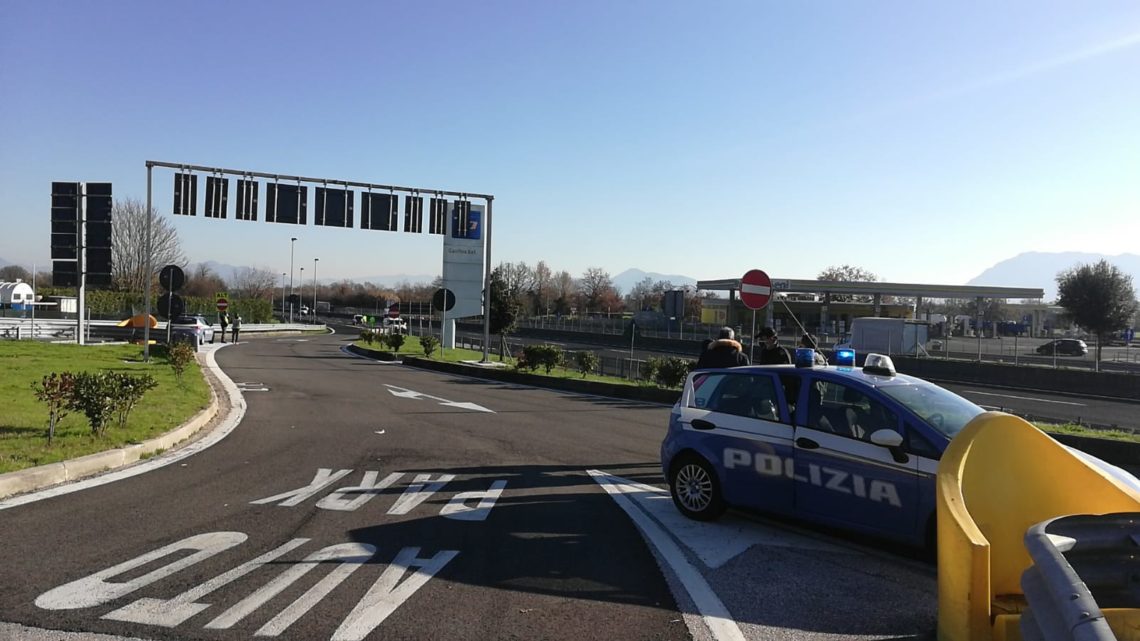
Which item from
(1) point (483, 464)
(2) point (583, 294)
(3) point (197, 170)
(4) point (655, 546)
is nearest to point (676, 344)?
(3) point (197, 170)

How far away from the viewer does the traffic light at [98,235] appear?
25312 millimetres

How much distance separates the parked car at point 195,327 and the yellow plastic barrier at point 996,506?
35.6 metres

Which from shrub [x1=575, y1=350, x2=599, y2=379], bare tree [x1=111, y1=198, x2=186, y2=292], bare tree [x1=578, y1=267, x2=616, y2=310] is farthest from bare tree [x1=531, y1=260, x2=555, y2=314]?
shrub [x1=575, y1=350, x2=599, y2=379]

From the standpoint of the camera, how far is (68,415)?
11023 millimetres

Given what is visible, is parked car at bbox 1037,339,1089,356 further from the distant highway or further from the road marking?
the road marking

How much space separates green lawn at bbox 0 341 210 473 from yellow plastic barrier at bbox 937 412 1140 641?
8.38m

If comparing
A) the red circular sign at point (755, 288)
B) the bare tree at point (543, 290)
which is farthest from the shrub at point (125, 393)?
the bare tree at point (543, 290)

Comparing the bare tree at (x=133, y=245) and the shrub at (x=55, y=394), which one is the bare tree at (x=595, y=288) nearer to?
the bare tree at (x=133, y=245)

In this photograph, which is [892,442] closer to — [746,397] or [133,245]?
[746,397]

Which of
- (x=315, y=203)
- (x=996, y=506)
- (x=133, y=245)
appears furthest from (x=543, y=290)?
(x=996, y=506)

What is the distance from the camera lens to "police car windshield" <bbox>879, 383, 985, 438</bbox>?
5766 mm

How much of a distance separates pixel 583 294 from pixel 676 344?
85310 millimetres

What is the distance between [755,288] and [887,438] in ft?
21.8

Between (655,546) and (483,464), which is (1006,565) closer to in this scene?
(655,546)
